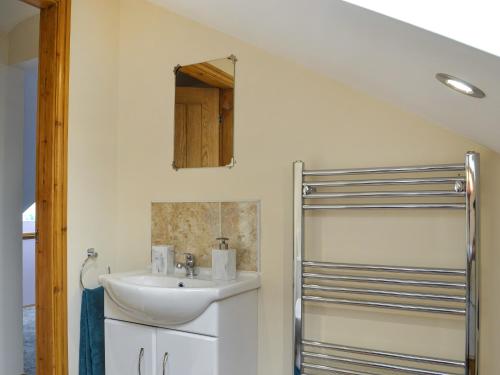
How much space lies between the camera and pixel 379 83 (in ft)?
4.80

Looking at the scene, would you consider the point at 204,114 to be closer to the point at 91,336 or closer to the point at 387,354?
the point at 91,336

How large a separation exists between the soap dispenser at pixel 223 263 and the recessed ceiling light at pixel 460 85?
1.17 meters

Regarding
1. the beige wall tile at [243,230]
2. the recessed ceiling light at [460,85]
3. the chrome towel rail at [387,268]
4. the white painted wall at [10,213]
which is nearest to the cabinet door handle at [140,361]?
the beige wall tile at [243,230]

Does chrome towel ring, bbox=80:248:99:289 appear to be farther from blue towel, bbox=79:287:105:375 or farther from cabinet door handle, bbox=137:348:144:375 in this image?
cabinet door handle, bbox=137:348:144:375

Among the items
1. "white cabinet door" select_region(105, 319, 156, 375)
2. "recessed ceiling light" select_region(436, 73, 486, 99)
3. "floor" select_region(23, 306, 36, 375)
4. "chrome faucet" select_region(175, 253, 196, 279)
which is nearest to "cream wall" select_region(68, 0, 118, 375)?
"white cabinet door" select_region(105, 319, 156, 375)

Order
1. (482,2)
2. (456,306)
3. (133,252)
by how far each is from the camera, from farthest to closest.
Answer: (133,252)
(456,306)
(482,2)

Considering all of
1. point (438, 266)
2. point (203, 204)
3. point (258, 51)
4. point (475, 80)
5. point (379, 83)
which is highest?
point (258, 51)

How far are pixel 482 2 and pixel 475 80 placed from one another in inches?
9.5

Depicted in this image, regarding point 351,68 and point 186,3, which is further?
point 186,3

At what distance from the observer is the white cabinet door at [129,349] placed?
6.08 feet

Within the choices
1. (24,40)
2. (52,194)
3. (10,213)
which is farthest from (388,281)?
(24,40)

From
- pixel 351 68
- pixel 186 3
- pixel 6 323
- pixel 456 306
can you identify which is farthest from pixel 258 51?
pixel 6 323

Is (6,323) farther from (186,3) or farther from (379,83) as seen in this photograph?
(379,83)

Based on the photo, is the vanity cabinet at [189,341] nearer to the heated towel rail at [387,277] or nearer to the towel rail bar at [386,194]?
the heated towel rail at [387,277]
